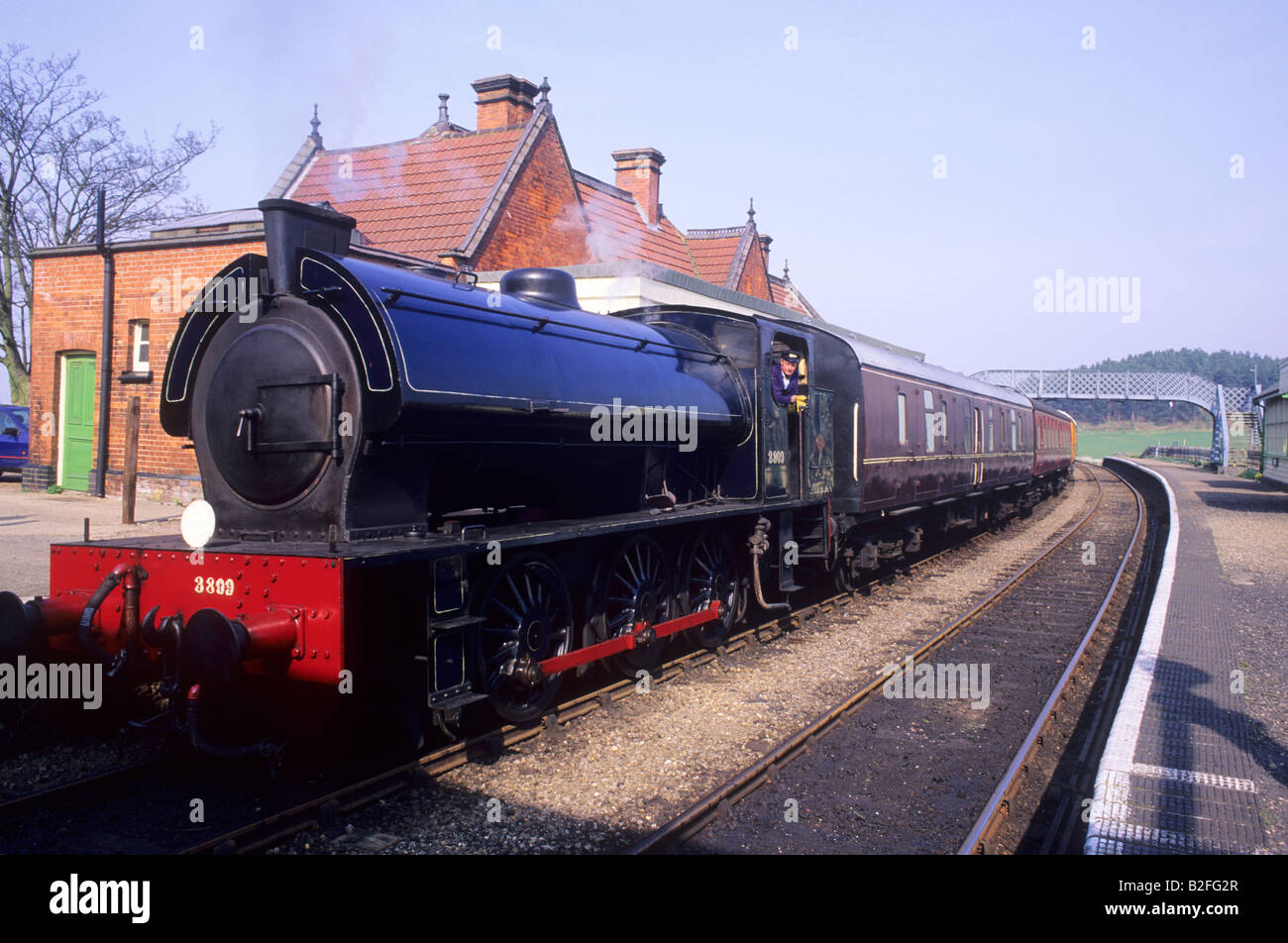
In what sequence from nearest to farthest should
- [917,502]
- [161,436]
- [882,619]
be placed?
[882,619], [917,502], [161,436]

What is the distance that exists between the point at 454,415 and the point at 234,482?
141 cm

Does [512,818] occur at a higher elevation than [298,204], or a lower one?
lower

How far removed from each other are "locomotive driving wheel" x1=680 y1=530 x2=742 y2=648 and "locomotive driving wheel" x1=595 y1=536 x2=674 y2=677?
1.10 feet

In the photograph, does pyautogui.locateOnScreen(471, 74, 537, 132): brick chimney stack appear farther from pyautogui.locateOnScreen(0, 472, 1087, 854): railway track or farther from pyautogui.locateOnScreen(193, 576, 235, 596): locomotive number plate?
pyautogui.locateOnScreen(193, 576, 235, 596): locomotive number plate

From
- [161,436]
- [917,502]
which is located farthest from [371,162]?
[917,502]

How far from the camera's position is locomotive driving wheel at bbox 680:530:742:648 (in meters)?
7.99

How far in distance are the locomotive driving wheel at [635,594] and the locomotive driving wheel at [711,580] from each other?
1.10ft

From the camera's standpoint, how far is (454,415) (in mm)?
5270

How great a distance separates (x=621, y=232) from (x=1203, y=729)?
69.7 feet

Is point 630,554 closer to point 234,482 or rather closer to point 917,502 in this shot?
point 234,482

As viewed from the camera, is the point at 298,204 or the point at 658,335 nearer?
the point at 298,204

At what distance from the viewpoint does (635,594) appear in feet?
23.3

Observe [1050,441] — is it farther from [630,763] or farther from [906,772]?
[630,763]

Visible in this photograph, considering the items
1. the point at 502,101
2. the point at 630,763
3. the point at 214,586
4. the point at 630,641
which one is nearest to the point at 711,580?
the point at 630,641
